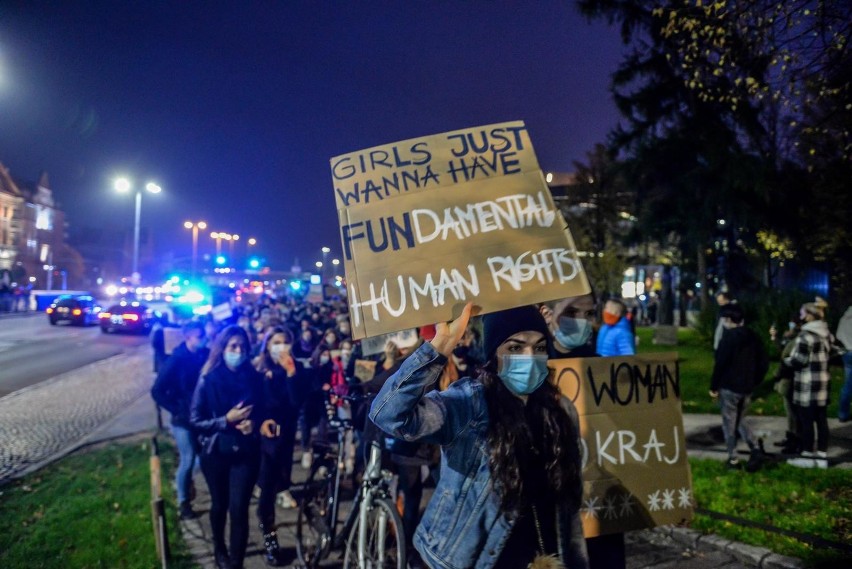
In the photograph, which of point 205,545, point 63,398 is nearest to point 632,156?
point 63,398

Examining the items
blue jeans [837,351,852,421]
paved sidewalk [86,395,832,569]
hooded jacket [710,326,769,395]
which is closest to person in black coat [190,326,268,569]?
paved sidewalk [86,395,832,569]

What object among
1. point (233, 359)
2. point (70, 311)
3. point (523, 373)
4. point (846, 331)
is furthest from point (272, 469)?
point (70, 311)

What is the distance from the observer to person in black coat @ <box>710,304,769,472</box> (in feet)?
→ 23.0

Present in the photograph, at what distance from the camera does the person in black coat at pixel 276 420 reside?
553cm

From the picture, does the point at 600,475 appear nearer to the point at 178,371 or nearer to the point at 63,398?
the point at 178,371

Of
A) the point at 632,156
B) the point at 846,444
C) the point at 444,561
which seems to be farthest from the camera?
the point at 632,156

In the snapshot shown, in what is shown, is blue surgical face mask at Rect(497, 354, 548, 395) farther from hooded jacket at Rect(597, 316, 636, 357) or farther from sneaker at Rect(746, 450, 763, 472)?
sneaker at Rect(746, 450, 763, 472)

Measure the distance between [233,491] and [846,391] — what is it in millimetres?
8756

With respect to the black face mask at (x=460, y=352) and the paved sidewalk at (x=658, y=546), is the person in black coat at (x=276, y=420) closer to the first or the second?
the paved sidewalk at (x=658, y=546)

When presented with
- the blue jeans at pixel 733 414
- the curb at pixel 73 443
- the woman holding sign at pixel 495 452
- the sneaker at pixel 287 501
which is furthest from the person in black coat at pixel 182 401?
the blue jeans at pixel 733 414

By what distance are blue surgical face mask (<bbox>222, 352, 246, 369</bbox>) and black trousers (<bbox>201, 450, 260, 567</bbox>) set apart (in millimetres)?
694

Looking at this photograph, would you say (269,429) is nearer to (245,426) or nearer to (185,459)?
(245,426)

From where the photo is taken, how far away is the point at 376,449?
449 centimetres

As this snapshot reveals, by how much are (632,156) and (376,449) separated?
23.7 meters
